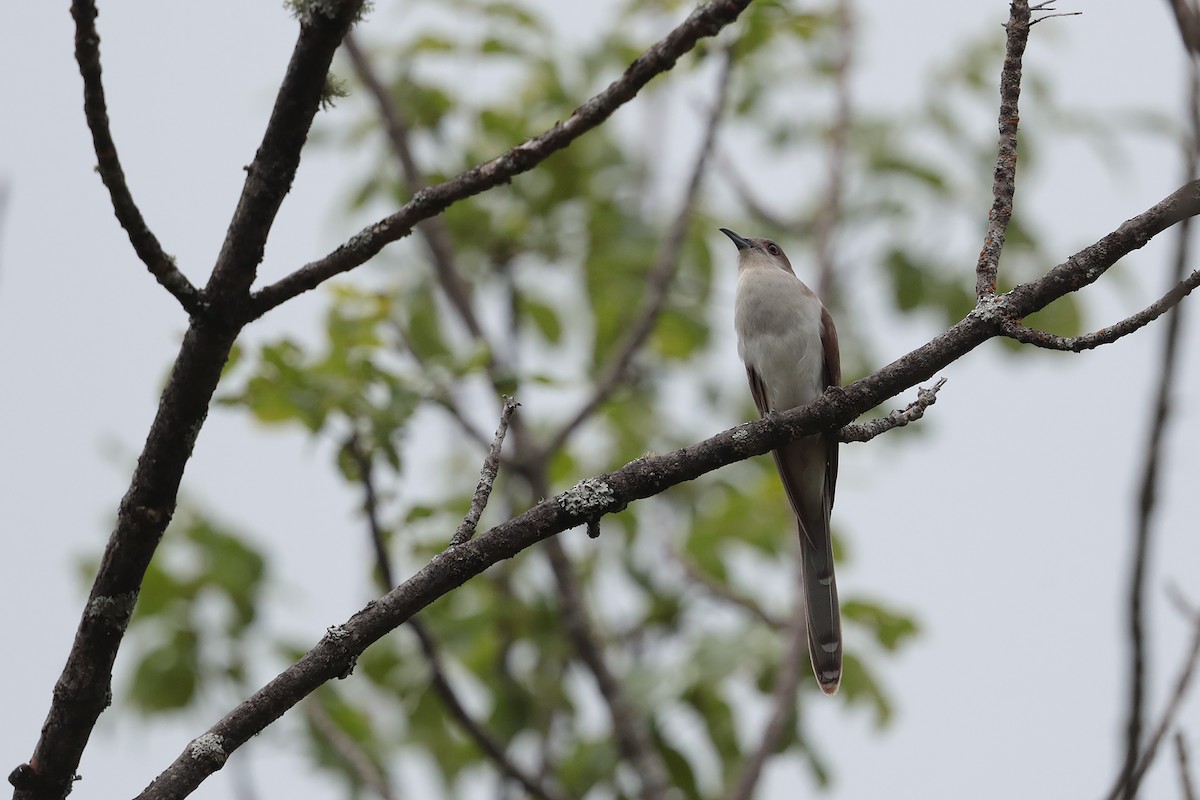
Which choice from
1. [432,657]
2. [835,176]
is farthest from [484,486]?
[835,176]

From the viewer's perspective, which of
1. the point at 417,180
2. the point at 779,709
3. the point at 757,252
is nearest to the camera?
the point at 779,709

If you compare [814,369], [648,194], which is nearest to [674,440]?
[648,194]

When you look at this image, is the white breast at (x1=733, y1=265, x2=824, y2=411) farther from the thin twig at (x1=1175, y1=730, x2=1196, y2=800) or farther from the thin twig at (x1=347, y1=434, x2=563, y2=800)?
the thin twig at (x1=1175, y1=730, x2=1196, y2=800)

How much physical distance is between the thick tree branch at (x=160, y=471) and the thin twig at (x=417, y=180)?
3.43 metres

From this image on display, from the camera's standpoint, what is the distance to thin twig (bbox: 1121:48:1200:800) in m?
2.24

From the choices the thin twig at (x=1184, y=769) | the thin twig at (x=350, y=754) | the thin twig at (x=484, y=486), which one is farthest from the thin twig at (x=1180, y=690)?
the thin twig at (x=350, y=754)

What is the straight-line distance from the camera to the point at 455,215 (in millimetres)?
6766

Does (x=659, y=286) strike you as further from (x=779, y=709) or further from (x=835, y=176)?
(x=779, y=709)

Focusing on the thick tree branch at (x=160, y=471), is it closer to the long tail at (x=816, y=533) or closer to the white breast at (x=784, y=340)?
the long tail at (x=816, y=533)

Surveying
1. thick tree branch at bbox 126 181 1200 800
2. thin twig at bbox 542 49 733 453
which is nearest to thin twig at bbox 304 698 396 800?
thin twig at bbox 542 49 733 453

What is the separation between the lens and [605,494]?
292cm

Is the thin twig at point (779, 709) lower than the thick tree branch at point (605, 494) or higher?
higher

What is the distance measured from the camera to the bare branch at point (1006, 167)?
10.1ft

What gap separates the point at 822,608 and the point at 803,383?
3.27 feet
